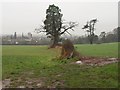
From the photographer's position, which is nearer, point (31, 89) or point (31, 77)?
point (31, 89)

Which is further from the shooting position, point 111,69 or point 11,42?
point 11,42

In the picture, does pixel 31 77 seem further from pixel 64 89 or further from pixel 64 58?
pixel 64 58

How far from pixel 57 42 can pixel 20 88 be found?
36607 mm

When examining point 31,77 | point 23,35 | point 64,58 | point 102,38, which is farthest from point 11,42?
point 31,77

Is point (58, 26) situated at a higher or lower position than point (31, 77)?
higher

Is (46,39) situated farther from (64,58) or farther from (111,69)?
(111,69)

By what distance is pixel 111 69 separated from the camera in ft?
42.8

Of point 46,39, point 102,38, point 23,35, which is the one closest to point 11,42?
point 23,35

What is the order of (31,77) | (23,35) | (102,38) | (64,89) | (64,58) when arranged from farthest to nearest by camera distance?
(102,38) → (23,35) → (64,58) → (31,77) → (64,89)

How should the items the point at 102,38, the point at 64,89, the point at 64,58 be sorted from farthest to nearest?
the point at 102,38 < the point at 64,58 < the point at 64,89

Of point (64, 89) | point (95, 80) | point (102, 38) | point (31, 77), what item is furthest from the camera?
point (102, 38)

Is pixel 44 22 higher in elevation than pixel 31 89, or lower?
higher

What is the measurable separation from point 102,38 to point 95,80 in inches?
1993

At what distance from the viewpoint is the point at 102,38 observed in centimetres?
6075
